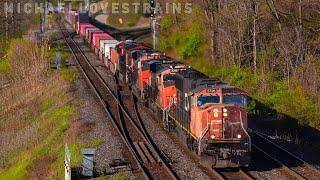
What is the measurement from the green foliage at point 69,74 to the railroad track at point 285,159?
790 inches

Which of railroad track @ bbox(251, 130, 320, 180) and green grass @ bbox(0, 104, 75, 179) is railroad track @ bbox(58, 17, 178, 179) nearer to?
green grass @ bbox(0, 104, 75, 179)

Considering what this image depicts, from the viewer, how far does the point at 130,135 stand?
1008 inches

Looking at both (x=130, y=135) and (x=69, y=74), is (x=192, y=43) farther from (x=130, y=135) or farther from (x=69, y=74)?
(x=130, y=135)

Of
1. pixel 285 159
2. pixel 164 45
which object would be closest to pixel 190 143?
pixel 285 159

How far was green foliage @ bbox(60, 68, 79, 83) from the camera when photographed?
140ft

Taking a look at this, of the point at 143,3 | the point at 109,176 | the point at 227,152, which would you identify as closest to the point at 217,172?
the point at 227,152

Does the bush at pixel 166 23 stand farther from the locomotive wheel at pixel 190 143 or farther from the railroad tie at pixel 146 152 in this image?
the locomotive wheel at pixel 190 143

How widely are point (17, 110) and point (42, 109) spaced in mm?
3677

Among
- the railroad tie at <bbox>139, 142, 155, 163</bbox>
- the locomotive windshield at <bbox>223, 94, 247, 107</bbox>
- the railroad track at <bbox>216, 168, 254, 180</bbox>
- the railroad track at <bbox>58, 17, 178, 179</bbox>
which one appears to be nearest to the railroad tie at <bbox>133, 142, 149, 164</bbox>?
the railroad track at <bbox>58, 17, 178, 179</bbox>

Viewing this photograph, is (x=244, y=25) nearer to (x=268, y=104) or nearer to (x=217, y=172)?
(x=268, y=104)

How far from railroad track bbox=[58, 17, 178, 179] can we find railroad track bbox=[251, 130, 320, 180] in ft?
13.2

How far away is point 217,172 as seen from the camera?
19656mm

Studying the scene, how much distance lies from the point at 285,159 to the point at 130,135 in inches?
287

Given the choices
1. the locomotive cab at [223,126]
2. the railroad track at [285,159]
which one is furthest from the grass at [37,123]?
the railroad track at [285,159]
